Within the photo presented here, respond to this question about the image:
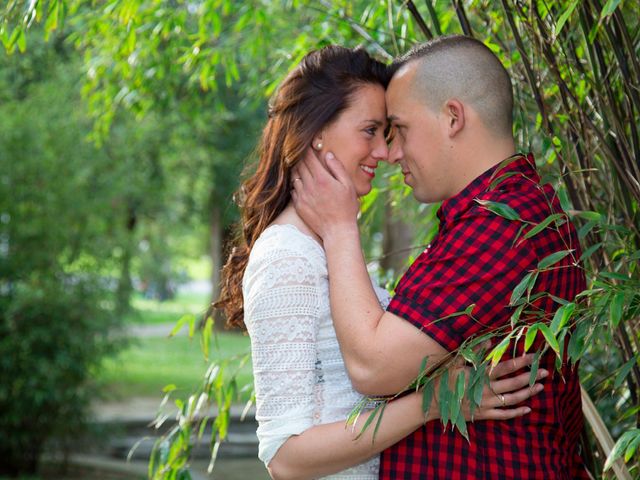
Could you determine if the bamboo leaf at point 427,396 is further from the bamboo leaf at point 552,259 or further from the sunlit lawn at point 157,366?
the sunlit lawn at point 157,366

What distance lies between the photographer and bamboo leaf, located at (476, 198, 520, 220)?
86.0 inches

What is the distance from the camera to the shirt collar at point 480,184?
2.36 meters

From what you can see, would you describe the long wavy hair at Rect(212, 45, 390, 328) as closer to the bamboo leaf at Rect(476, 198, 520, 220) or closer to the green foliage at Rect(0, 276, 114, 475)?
the bamboo leaf at Rect(476, 198, 520, 220)

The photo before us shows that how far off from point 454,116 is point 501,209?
1.24ft

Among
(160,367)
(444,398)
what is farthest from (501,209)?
(160,367)

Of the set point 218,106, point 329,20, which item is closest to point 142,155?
point 218,106

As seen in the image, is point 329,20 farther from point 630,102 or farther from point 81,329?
point 81,329

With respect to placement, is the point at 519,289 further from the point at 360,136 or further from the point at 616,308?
the point at 360,136

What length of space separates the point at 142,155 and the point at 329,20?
1053cm

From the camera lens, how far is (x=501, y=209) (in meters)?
2.19

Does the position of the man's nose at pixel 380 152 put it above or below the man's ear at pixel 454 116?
below

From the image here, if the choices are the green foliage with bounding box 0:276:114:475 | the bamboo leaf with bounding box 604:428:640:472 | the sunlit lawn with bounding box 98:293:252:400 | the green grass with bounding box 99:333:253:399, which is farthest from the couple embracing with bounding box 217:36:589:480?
the green grass with bounding box 99:333:253:399

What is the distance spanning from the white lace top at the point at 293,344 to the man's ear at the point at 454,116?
434 millimetres

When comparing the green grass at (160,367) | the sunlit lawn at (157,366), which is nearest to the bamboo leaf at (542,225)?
the sunlit lawn at (157,366)
